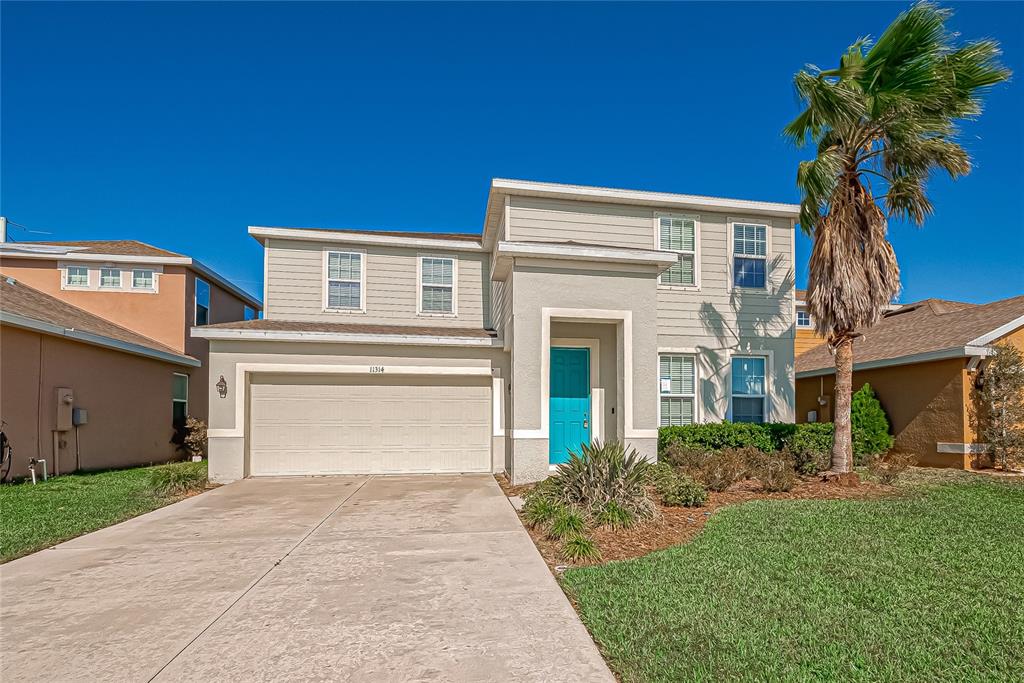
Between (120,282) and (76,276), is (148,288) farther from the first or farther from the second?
(76,276)

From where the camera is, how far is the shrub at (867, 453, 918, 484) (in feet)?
29.3

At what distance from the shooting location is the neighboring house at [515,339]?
30.5 ft

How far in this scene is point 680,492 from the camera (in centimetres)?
747

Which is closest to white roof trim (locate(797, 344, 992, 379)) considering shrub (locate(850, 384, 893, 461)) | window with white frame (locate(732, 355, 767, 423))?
shrub (locate(850, 384, 893, 461))

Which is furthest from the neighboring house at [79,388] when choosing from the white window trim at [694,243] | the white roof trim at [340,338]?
the white window trim at [694,243]

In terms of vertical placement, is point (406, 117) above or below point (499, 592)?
above

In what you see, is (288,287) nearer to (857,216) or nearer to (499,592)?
(499,592)

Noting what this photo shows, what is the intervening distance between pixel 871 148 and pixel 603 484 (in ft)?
24.9

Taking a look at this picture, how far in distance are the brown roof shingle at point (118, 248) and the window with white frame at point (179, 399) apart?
345 centimetres

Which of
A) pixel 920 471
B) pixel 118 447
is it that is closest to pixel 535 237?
pixel 920 471

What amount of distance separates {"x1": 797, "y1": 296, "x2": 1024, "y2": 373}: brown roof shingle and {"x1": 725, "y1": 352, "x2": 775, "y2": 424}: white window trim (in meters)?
1.87

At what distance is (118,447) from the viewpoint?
12.6 metres

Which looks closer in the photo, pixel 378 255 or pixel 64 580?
pixel 64 580

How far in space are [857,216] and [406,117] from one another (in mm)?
11365
